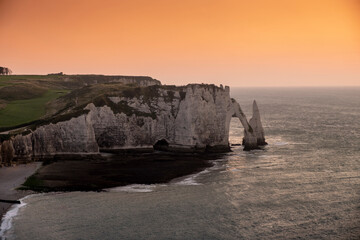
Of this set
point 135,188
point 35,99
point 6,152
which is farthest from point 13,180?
point 35,99

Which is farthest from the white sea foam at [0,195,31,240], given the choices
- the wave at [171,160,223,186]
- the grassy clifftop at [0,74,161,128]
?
the grassy clifftop at [0,74,161,128]

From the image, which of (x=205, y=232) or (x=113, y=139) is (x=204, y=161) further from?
(x=205, y=232)

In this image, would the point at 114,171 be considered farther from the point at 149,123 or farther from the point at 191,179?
the point at 149,123

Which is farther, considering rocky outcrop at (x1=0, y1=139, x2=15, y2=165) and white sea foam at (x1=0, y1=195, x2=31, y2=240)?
rocky outcrop at (x1=0, y1=139, x2=15, y2=165)

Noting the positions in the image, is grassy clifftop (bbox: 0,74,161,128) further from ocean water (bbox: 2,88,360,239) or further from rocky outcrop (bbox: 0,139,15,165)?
ocean water (bbox: 2,88,360,239)

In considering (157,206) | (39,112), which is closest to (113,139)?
(39,112)
